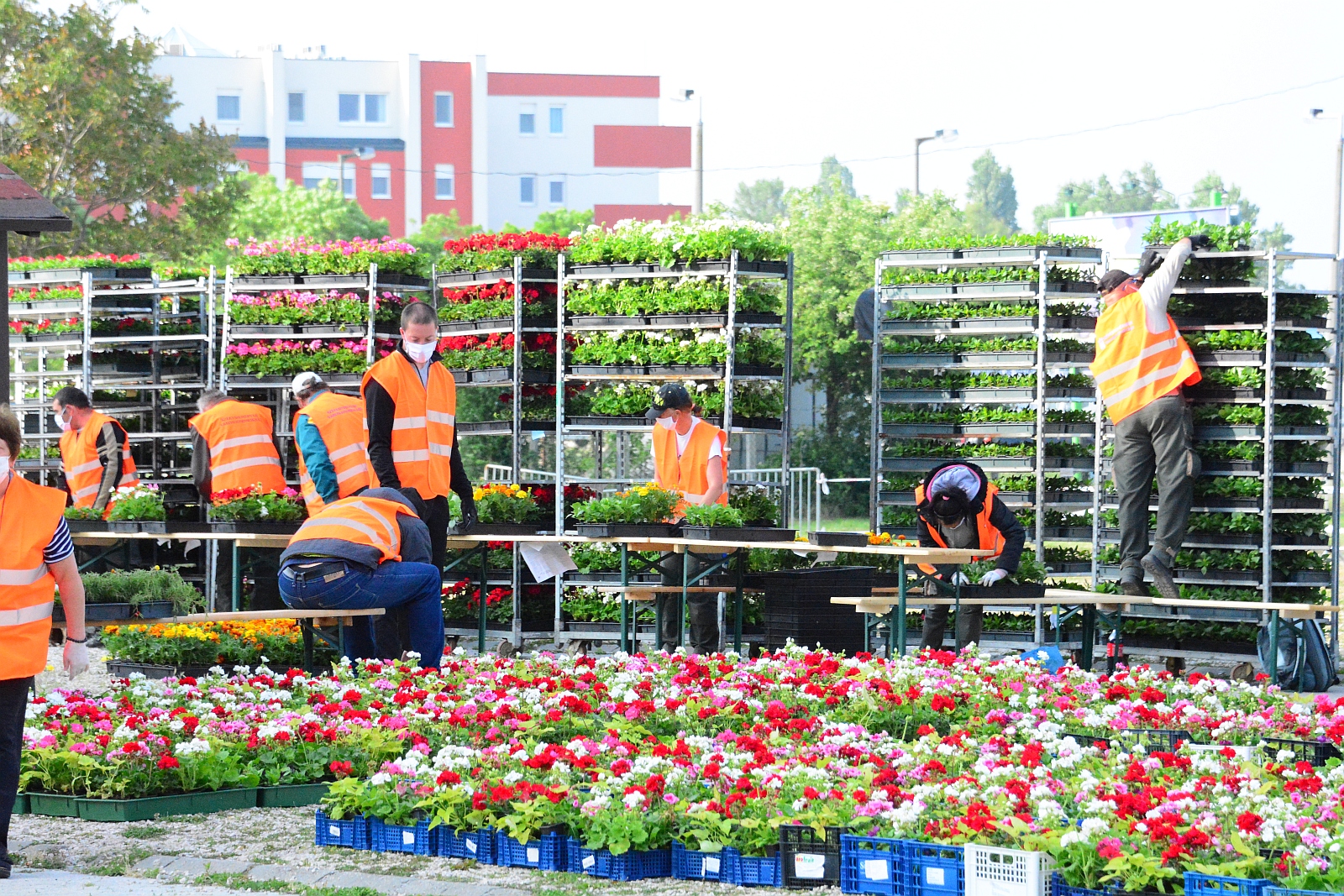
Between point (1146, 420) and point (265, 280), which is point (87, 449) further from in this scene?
point (1146, 420)

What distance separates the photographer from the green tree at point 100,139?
26469 mm

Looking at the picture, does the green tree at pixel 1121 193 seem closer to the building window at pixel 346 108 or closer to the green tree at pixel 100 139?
the building window at pixel 346 108

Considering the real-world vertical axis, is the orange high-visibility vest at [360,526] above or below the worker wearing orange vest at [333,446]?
below

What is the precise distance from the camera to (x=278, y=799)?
24.5 feet

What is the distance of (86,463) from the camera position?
1505 centimetres

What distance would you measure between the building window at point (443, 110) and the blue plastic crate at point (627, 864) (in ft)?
235

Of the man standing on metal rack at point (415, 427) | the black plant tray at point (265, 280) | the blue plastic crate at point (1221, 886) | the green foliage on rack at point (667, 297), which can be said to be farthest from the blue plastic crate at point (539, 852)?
the black plant tray at point (265, 280)

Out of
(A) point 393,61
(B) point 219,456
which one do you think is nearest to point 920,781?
(B) point 219,456

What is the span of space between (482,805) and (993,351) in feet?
29.1

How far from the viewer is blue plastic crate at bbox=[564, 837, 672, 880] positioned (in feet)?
19.7

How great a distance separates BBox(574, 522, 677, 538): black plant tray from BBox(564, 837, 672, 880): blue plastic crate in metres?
5.83

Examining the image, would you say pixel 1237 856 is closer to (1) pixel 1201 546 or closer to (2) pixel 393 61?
(1) pixel 1201 546

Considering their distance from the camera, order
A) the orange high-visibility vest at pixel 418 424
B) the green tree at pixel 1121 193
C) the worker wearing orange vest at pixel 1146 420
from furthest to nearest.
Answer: the green tree at pixel 1121 193 → the worker wearing orange vest at pixel 1146 420 → the orange high-visibility vest at pixel 418 424

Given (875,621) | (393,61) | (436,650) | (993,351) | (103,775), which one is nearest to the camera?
(103,775)
